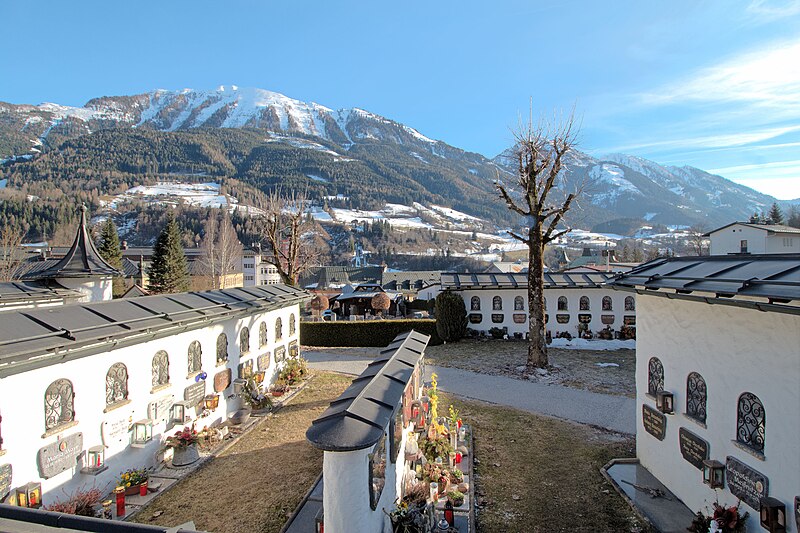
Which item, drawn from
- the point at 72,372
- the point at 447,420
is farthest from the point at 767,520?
the point at 72,372

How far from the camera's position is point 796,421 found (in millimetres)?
5277

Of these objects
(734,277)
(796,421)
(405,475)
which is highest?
(734,277)

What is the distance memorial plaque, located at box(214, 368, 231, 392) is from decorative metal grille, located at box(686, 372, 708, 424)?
1030cm

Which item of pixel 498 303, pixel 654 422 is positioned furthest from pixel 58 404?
pixel 498 303

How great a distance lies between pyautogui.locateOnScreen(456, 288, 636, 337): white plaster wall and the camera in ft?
85.5

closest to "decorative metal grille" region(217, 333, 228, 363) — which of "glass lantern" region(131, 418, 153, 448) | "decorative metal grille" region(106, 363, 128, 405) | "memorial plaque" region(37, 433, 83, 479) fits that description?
"glass lantern" region(131, 418, 153, 448)

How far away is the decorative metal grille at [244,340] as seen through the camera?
520 inches

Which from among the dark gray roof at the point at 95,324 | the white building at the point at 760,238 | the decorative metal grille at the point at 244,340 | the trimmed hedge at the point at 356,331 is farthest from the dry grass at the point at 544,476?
the white building at the point at 760,238

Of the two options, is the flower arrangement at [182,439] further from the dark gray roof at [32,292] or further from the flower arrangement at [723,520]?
the flower arrangement at [723,520]

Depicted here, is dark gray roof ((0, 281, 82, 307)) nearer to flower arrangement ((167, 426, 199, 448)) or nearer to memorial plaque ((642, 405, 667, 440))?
flower arrangement ((167, 426, 199, 448))

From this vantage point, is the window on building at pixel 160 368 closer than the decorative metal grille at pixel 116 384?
No

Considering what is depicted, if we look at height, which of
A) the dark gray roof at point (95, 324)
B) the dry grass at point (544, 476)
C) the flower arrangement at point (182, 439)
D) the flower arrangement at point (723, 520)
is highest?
the dark gray roof at point (95, 324)

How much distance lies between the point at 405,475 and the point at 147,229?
12781 cm

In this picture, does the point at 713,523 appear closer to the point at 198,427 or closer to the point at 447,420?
the point at 447,420
